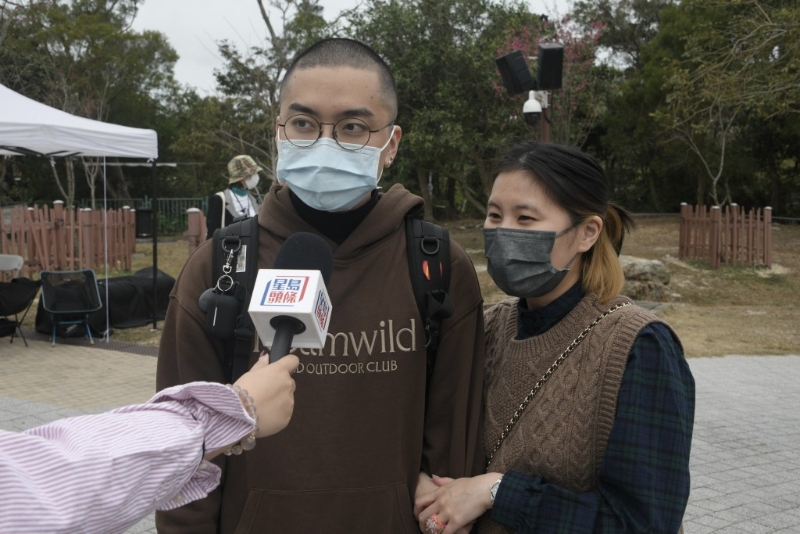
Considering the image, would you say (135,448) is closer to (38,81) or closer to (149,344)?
(149,344)

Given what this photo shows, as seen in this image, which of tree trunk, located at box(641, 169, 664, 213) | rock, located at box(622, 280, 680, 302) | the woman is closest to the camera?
the woman

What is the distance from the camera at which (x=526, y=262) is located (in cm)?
217

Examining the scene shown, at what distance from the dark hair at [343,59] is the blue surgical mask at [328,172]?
0.19 metres

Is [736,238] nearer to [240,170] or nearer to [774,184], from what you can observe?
[240,170]

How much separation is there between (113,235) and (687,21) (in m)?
19.6

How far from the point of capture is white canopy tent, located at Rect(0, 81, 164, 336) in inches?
356

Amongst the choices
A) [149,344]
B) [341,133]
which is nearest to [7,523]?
[341,133]

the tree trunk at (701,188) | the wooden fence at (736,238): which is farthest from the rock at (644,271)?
the tree trunk at (701,188)

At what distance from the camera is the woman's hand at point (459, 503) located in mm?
1968

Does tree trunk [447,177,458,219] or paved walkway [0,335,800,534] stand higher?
tree trunk [447,177,458,219]

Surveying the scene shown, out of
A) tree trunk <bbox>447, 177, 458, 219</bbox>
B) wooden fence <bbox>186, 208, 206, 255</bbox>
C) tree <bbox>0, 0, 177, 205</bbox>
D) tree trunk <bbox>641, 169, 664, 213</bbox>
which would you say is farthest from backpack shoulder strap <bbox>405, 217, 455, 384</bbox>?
tree trunk <bbox>641, 169, 664, 213</bbox>

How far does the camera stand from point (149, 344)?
995cm

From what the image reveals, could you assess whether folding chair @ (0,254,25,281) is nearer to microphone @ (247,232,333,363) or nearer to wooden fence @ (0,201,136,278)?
wooden fence @ (0,201,136,278)

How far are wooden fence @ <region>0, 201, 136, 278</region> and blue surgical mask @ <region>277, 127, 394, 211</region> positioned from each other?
36.9 feet
